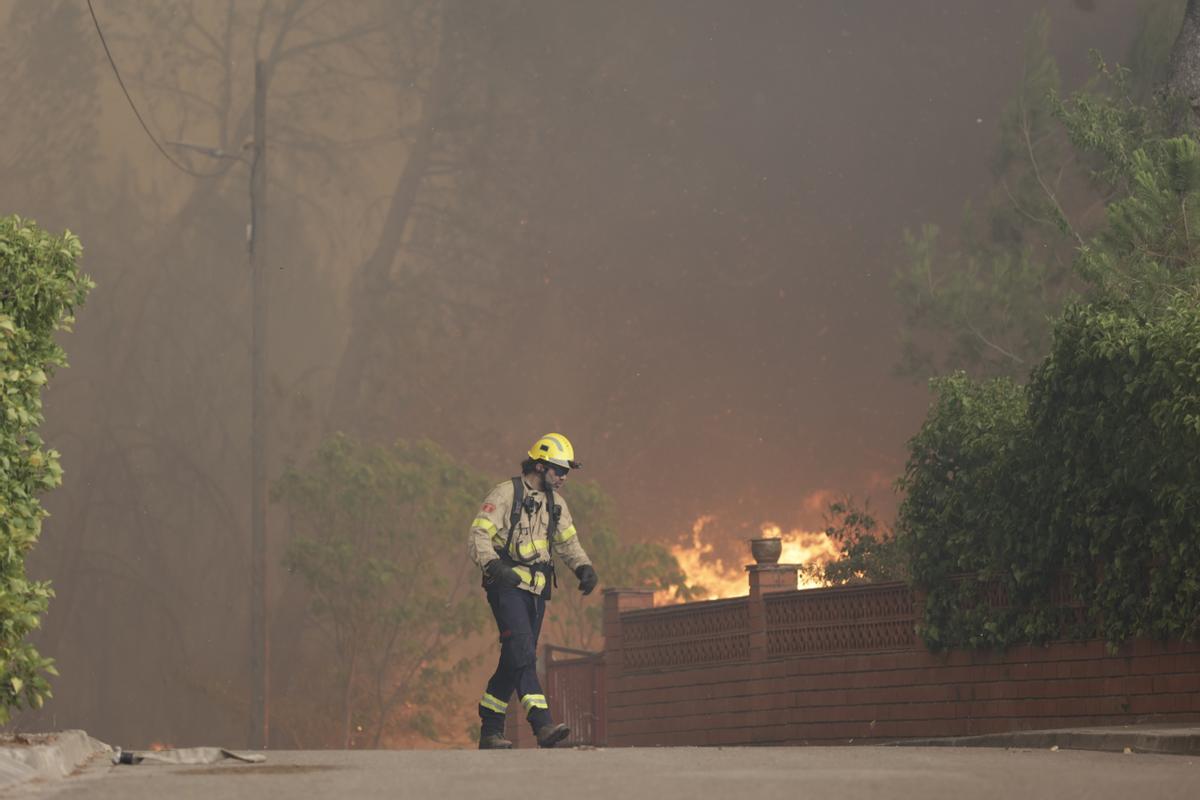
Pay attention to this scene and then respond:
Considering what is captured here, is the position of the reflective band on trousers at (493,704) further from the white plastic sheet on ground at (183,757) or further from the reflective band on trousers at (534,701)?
the white plastic sheet on ground at (183,757)

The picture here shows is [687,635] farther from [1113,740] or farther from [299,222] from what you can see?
[299,222]

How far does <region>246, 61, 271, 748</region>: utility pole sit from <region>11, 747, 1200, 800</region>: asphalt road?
758 inches

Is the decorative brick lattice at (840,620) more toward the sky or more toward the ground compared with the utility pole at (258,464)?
more toward the ground

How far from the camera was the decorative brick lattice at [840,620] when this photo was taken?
18266 millimetres

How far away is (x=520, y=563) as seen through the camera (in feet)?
43.3

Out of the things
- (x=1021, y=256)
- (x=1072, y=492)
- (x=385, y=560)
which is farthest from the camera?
(x=385, y=560)

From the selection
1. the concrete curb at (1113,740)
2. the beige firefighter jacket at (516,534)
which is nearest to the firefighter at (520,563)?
the beige firefighter jacket at (516,534)

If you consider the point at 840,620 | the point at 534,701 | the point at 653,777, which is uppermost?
the point at 840,620

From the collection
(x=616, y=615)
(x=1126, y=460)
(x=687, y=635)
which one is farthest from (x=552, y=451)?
(x=616, y=615)

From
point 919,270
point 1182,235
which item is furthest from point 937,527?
point 919,270

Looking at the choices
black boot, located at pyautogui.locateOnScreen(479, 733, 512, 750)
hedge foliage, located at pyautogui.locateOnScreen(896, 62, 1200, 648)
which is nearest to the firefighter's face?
black boot, located at pyautogui.locateOnScreen(479, 733, 512, 750)

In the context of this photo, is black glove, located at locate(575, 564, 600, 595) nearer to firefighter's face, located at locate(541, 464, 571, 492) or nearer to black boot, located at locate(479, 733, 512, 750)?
firefighter's face, located at locate(541, 464, 571, 492)

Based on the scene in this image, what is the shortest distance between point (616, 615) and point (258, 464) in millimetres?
10707

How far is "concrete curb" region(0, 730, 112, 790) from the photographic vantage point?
8.55m
